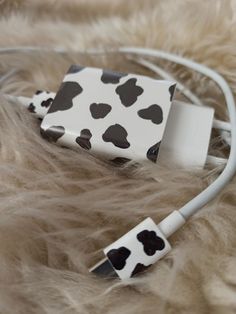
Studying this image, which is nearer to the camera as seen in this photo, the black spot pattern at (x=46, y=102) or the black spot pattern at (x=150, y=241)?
the black spot pattern at (x=150, y=241)

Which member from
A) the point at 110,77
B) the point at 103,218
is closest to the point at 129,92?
the point at 110,77

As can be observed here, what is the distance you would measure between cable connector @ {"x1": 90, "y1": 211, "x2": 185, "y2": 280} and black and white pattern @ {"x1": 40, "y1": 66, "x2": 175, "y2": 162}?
8 centimetres

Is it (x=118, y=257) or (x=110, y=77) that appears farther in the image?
(x=110, y=77)

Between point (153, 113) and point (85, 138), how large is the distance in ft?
0.25

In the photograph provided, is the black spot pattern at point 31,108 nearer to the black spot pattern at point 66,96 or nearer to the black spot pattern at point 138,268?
the black spot pattern at point 66,96

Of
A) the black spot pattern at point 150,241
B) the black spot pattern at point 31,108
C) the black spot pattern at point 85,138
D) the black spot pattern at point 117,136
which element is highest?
the black spot pattern at point 117,136

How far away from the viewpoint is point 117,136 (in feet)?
1.27

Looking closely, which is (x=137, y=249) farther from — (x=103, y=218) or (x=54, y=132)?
(x=54, y=132)

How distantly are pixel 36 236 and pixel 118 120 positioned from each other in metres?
0.14

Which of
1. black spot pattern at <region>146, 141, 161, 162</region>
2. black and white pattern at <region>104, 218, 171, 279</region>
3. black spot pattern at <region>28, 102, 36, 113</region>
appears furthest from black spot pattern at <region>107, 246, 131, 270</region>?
black spot pattern at <region>28, 102, 36, 113</region>

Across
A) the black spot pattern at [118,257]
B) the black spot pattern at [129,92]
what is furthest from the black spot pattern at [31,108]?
the black spot pattern at [118,257]

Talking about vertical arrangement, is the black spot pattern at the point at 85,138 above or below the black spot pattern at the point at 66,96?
below

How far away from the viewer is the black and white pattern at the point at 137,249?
1.06 ft

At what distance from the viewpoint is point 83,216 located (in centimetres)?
36
